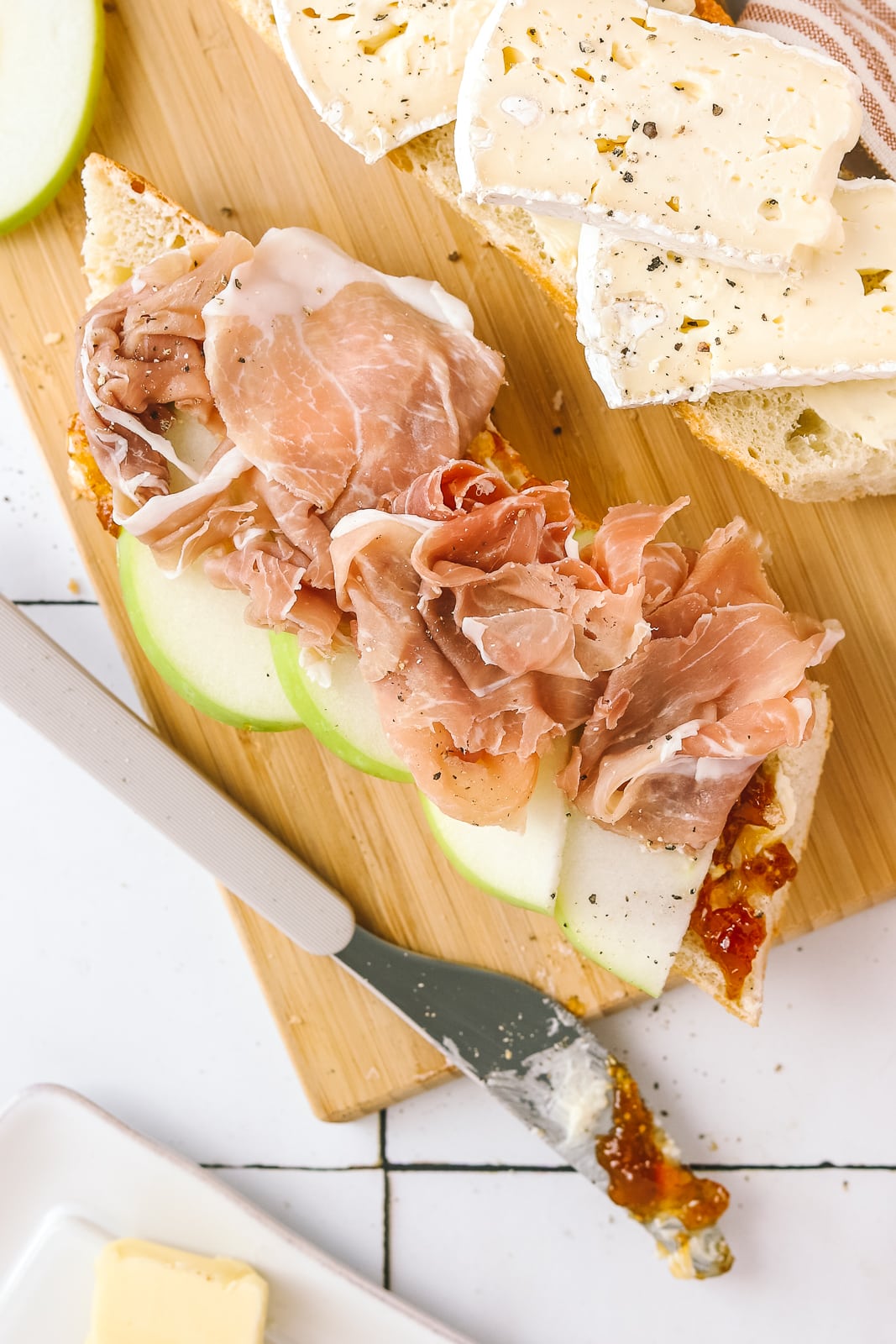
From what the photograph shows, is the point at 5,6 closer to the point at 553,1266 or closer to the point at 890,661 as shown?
the point at 890,661

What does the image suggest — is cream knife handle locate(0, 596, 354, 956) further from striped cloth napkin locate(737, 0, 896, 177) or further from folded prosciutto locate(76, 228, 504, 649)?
striped cloth napkin locate(737, 0, 896, 177)

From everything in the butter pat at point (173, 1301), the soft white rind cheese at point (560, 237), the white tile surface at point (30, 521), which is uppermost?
the soft white rind cheese at point (560, 237)

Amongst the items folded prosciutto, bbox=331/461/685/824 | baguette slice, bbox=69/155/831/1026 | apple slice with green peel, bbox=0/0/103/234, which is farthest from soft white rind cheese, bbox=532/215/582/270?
apple slice with green peel, bbox=0/0/103/234

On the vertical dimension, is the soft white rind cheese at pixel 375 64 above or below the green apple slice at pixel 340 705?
above

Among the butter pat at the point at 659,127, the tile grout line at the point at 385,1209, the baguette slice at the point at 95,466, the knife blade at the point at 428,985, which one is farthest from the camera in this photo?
the tile grout line at the point at 385,1209

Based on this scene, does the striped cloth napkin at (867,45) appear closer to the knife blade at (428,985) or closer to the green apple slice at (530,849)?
the green apple slice at (530,849)

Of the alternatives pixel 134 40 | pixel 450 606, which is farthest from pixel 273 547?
pixel 134 40

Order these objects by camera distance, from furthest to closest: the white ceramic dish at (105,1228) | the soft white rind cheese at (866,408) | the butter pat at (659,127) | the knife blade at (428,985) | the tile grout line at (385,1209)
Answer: the tile grout line at (385,1209), the white ceramic dish at (105,1228), the knife blade at (428,985), the soft white rind cheese at (866,408), the butter pat at (659,127)

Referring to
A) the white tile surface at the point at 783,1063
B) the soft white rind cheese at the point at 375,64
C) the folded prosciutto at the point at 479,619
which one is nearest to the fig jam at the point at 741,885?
the white tile surface at the point at 783,1063
